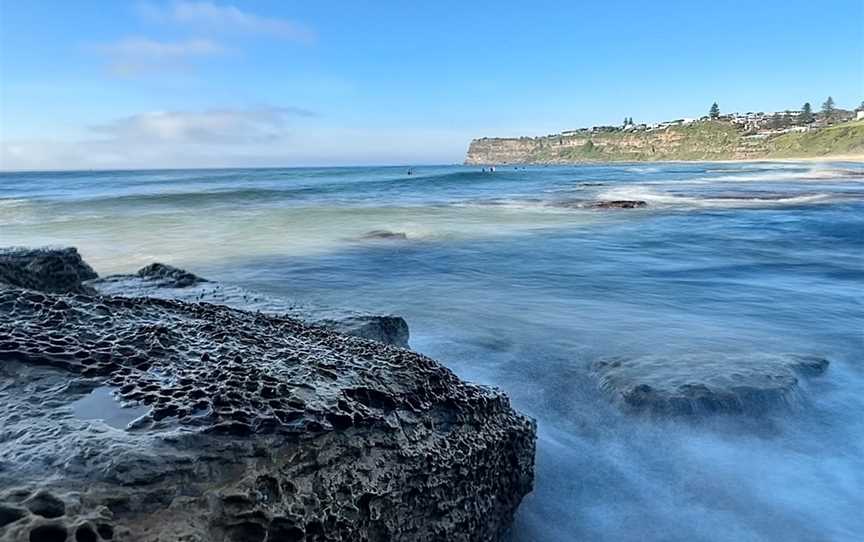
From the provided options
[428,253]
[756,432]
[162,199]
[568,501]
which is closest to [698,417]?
[756,432]

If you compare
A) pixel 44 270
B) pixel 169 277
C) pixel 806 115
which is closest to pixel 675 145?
pixel 806 115

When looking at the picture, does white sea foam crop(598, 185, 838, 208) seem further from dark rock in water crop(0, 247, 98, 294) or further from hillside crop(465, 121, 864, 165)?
hillside crop(465, 121, 864, 165)

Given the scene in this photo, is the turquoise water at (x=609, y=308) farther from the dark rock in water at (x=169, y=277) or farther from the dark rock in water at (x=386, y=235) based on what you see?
the dark rock in water at (x=169, y=277)

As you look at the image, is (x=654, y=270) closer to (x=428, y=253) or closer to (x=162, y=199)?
(x=428, y=253)

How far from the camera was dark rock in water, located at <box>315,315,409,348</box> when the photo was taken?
143 inches

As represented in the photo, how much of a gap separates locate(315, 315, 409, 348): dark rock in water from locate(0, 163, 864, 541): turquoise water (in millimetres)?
808

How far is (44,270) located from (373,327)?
227 cm

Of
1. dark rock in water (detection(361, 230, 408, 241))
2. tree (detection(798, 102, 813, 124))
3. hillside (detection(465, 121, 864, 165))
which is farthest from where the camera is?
tree (detection(798, 102, 813, 124))

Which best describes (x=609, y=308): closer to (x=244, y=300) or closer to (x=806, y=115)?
(x=244, y=300)

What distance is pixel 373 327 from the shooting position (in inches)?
147

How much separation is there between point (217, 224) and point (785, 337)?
42.5 ft

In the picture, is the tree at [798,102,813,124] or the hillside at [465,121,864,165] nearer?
the hillside at [465,121,864,165]

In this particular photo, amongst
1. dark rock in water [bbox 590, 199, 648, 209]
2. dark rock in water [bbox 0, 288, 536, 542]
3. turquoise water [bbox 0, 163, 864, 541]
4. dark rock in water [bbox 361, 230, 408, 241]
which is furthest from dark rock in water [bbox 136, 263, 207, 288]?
dark rock in water [bbox 590, 199, 648, 209]

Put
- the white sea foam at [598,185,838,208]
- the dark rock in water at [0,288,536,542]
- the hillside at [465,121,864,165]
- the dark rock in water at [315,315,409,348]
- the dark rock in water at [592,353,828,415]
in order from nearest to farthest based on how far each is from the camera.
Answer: the dark rock in water at [0,288,536,542] → the dark rock in water at [315,315,409,348] → the dark rock in water at [592,353,828,415] → the white sea foam at [598,185,838,208] → the hillside at [465,121,864,165]
